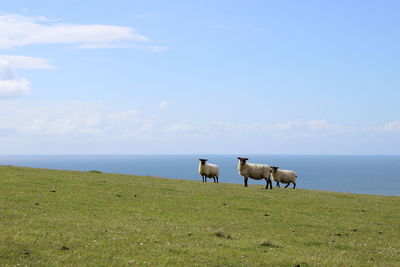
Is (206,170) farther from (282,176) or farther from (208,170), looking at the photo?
(282,176)

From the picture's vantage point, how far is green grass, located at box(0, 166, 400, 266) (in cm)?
1424

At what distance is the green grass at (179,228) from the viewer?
14.2 m

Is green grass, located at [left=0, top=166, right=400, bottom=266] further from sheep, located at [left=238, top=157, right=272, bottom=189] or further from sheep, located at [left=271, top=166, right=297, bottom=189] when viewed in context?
sheep, located at [left=271, top=166, right=297, bottom=189]

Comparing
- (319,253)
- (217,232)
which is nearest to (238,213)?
(217,232)

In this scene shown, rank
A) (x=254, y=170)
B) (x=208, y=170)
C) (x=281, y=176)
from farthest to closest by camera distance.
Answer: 1. (x=208, y=170)
2. (x=281, y=176)
3. (x=254, y=170)

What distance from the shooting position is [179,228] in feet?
63.2

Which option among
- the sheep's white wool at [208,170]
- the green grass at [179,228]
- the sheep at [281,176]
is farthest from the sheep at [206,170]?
the green grass at [179,228]

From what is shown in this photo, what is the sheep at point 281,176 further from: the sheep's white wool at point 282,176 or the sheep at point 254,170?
the sheep at point 254,170

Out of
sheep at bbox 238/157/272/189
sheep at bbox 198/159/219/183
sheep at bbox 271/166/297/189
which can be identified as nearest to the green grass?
sheep at bbox 238/157/272/189

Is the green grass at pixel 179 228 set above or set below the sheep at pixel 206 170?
below

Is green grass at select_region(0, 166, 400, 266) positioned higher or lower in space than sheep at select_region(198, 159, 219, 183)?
lower

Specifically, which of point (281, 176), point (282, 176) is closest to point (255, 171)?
point (281, 176)

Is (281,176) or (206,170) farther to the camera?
(206,170)

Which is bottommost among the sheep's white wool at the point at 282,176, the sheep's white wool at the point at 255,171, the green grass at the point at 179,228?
the green grass at the point at 179,228
